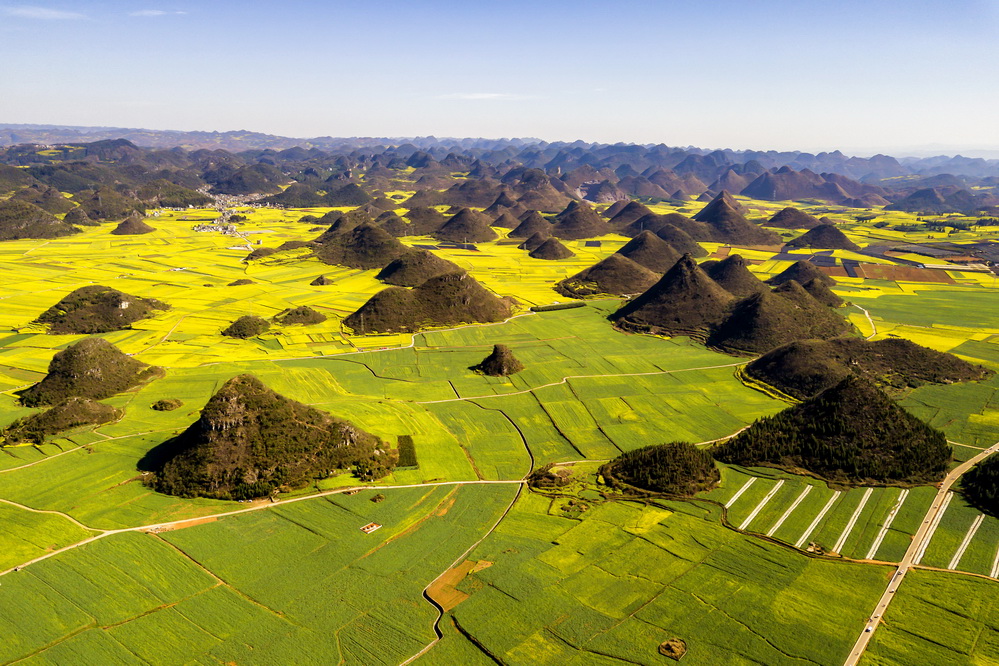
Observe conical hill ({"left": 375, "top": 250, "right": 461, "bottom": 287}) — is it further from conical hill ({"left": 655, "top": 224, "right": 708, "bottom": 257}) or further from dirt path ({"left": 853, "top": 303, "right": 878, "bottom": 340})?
dirt path ({"left": 853, "top": 303, "right": 878, "bottom": 340})

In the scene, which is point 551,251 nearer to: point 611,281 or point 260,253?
point 611,281

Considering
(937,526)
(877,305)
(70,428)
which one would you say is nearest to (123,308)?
(70,428)

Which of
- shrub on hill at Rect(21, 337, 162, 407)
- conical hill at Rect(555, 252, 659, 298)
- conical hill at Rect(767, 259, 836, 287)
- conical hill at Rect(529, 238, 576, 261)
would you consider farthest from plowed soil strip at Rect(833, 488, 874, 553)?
conical hill at Rect(529, 238, 576, 261)

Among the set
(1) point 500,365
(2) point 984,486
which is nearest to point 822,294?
(2) point 984,486

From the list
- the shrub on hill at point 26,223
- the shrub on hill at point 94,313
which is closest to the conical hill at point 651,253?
the shrub on hill at point 94,313

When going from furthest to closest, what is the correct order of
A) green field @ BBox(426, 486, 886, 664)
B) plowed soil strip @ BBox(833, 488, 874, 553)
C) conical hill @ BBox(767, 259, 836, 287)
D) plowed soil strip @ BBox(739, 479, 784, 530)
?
conical hill @ BBox(767, 259, 836, 287)
plowed soil strip @ BBox(739, 479, 784, 530)
plowed soil strip @ BBox(833, 488, 874, 553)
green field @ BBox(426, 486, 886, 664)
